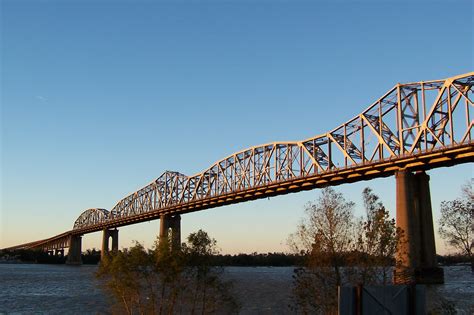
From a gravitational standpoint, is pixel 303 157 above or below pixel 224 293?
above

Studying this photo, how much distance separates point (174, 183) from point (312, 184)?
72243 millimetres

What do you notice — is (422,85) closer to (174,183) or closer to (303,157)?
(303,157)

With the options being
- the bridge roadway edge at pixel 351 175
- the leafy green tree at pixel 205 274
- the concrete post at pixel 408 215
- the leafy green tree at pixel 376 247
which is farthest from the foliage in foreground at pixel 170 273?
the bridge roadway edge at pixel 351 175

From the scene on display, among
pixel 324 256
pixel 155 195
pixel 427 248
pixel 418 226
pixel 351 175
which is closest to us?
pixel 324 256

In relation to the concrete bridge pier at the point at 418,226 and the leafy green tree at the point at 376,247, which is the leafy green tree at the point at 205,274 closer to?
the leafy green tree at the point at 376,247

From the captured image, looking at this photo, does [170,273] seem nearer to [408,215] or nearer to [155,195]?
[408,215]

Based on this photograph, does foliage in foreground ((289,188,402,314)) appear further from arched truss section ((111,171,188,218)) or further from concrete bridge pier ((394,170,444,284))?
arched truss section ((111,171,188,218))

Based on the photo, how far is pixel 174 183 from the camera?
152750 millimetres

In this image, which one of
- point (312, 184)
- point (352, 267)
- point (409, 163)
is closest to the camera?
point (352, 267)

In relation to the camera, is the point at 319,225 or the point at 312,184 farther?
the point at 312,184

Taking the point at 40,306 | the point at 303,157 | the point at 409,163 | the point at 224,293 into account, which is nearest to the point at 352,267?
the point at 224,293

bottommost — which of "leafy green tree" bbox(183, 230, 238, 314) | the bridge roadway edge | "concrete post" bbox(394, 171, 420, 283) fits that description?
"leafy green tree" bbox(183, 230, 238, 314)

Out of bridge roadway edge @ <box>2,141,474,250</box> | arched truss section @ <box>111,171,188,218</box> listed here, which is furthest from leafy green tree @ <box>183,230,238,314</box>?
arched truss section @ <box>111,171,188,218</box>

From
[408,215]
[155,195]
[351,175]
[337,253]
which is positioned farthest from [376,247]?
[155,195]
